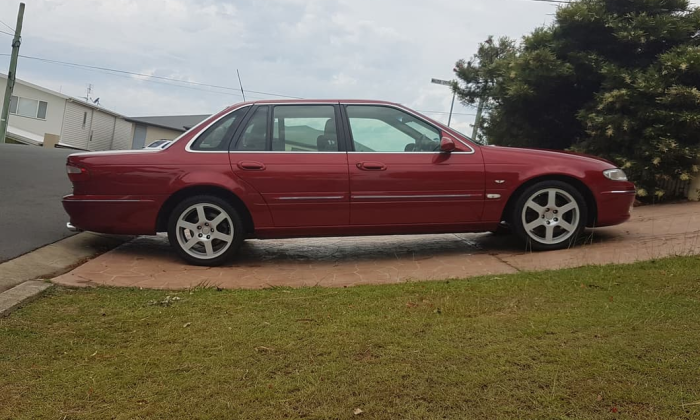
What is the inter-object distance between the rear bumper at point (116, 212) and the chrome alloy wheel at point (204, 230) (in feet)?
0.98

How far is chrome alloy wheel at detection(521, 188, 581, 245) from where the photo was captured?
5480mm

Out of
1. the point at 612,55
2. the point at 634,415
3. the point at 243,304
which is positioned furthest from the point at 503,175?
the point at 612,55

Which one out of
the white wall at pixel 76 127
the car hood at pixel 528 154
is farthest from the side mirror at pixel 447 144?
the white wall at pixel 76 127


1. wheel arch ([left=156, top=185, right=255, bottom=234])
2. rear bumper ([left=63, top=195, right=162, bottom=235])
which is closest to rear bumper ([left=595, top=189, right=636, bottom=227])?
wheel arch ([left=156, top=185, right=255, bottom=234])

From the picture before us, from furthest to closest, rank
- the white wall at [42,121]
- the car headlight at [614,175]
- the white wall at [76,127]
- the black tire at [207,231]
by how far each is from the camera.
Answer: the white wall at [76,127] → the white wall at [42,121] → the car headlight at [614,175] → the black tire at [207,231]

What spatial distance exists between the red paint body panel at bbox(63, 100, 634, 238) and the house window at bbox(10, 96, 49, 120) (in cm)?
3657

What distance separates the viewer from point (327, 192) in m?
5.26

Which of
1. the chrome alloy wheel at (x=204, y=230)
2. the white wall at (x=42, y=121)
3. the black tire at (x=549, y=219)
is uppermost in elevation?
the white wall at (x=42, y=121)

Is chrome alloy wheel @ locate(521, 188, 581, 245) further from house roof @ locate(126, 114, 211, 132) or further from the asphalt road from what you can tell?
house roof @ locate(126, 114, 211, 132)

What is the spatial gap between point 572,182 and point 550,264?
109 cm

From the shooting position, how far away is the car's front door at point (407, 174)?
17.4ft

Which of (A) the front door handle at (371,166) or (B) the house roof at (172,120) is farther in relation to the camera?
(B) the house roof at (172,120)

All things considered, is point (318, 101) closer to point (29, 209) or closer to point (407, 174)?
point (407, 174)

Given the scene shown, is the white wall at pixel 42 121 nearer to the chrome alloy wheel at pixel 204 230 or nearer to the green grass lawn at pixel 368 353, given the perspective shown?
the chrome alloy wheel at pixel 204 230
